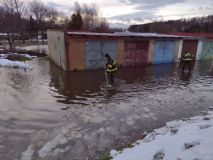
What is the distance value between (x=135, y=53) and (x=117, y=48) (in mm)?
1932

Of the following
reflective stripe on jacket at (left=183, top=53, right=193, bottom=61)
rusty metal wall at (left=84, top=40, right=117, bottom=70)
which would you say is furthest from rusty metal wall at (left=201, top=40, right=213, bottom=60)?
rusty metal wall at (left=84, top=40, right=117, bottom=70)

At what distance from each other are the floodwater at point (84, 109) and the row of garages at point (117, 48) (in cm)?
183

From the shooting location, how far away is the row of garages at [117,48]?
15.0 m

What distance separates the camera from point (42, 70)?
15844mm

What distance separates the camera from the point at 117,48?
1689cm

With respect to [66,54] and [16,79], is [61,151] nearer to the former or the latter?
[16,79]

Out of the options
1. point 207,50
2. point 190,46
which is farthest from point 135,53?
point 207,50

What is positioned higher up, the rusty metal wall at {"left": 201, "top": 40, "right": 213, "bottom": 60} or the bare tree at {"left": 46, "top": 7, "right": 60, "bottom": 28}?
the bare tree at {"left": 46, "top": 7, "right": 60, "bottom": 28}

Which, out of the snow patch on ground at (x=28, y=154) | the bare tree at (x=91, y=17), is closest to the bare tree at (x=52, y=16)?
the bare tree at (x=91, y=17)

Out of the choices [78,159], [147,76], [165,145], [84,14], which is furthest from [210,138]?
[84,14]

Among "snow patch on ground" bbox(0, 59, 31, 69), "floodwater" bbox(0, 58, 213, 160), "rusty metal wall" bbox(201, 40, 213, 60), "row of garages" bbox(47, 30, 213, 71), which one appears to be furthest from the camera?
"rusty metal wall" bbox(201, 40, 213, 60)

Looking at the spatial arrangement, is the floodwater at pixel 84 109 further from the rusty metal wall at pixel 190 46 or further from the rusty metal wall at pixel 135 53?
the rusty metal wall at pixel 190 46

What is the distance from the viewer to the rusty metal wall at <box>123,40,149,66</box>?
57.4ft

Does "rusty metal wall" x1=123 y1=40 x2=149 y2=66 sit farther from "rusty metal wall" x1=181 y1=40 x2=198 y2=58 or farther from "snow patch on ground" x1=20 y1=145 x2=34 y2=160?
"snow patch on ground" x1=20 y1=145 x2=34 y2=160
